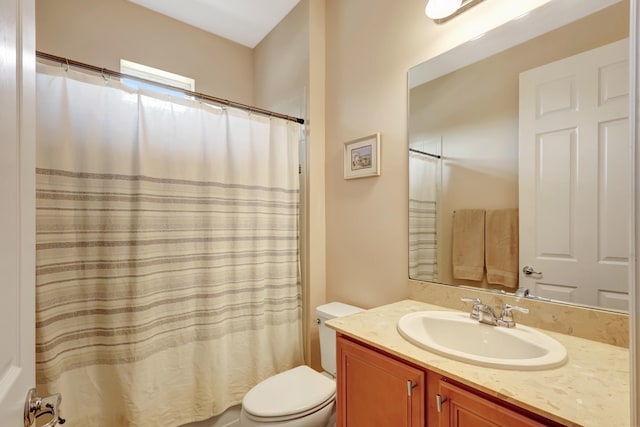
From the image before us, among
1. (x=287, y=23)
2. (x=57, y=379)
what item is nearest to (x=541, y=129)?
(x=287, y=23)

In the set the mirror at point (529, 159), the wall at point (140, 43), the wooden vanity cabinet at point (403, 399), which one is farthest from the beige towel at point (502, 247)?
the wall at point (140, 43)

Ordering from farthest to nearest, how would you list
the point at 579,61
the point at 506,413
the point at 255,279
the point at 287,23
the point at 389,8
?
the point at 287,23 < the point at 255,279 < the point at 389,8 < the point at 579,61 < the point at 506,413

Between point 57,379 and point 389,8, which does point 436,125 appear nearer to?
point 389,8

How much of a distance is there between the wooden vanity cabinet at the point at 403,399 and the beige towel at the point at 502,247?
0.57m

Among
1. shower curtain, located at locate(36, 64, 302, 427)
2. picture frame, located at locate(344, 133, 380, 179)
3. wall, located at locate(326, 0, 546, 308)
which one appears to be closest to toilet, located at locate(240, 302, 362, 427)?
shower curtain, located at locate(36, 64, 302, 427)

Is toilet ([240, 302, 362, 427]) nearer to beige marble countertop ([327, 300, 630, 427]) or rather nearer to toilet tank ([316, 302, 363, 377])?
toilet tank ([316, 302, 363, 377])

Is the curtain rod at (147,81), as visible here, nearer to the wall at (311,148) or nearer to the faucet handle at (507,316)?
the wall at (311,148)

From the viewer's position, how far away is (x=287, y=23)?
2197 millimetres

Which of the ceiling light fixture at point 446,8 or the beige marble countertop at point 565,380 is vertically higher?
the ceiling light fixture at point 446,8

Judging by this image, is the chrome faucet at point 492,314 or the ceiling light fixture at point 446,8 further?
the ceiling light fixture at point 446,8

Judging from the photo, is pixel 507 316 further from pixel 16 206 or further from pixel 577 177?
pixel 16 206

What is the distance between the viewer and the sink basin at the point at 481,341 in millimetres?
821

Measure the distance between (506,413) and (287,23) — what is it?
2.55m

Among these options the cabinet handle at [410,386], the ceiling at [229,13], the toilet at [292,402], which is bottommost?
the toilet at [292,402]
